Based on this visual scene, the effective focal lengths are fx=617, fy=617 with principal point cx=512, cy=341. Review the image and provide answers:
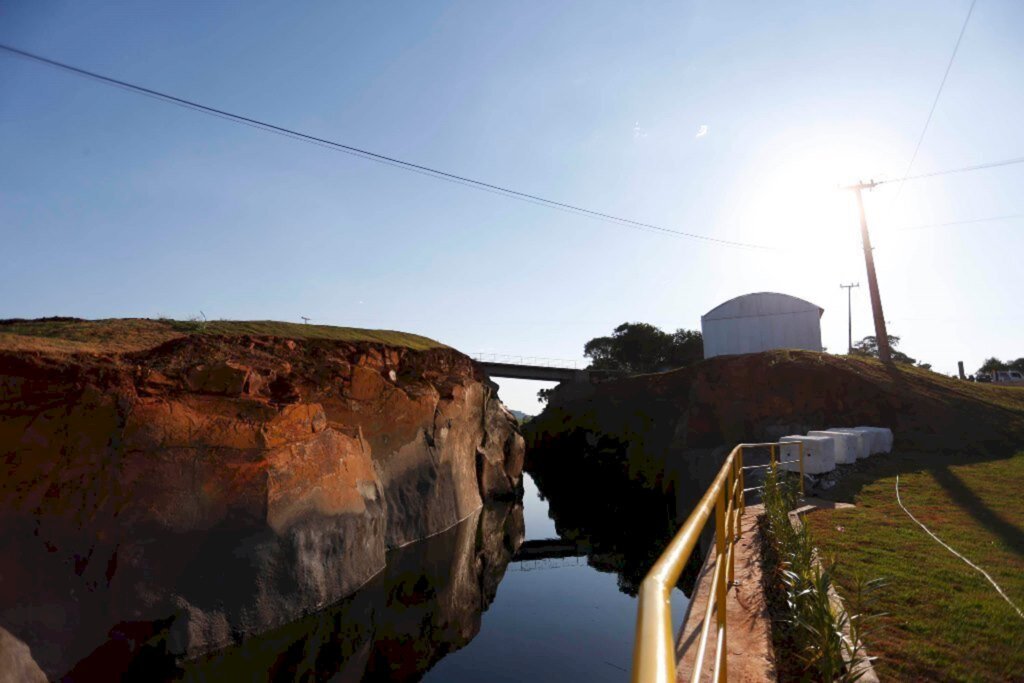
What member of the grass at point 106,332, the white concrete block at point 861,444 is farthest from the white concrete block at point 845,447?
the grass at point 106,332

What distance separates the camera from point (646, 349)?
75562 millimetres

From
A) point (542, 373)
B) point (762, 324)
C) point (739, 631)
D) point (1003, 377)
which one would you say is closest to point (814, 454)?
point (739, 631)

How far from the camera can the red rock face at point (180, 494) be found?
11.2 m

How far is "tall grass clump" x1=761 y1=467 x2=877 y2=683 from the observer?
5.04 m

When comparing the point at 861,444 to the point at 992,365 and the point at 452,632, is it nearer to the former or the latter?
the point at 452,632

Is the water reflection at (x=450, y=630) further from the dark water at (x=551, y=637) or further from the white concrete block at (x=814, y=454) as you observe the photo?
the white concrete block at (x=814, y=454)

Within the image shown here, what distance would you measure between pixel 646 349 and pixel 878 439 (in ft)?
169

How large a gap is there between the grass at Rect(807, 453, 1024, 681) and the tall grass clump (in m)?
0.55

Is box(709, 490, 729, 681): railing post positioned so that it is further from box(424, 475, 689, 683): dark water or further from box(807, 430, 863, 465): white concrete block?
box(807, 430, 863, 465): white concrete block

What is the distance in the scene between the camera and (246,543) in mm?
13781

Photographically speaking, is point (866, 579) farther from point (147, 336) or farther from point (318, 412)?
point (147, 336)

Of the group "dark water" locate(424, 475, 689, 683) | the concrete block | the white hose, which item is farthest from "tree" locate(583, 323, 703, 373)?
the white hose

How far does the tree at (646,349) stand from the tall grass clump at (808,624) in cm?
6086

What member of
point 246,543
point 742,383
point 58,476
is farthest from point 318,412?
point 742,383
